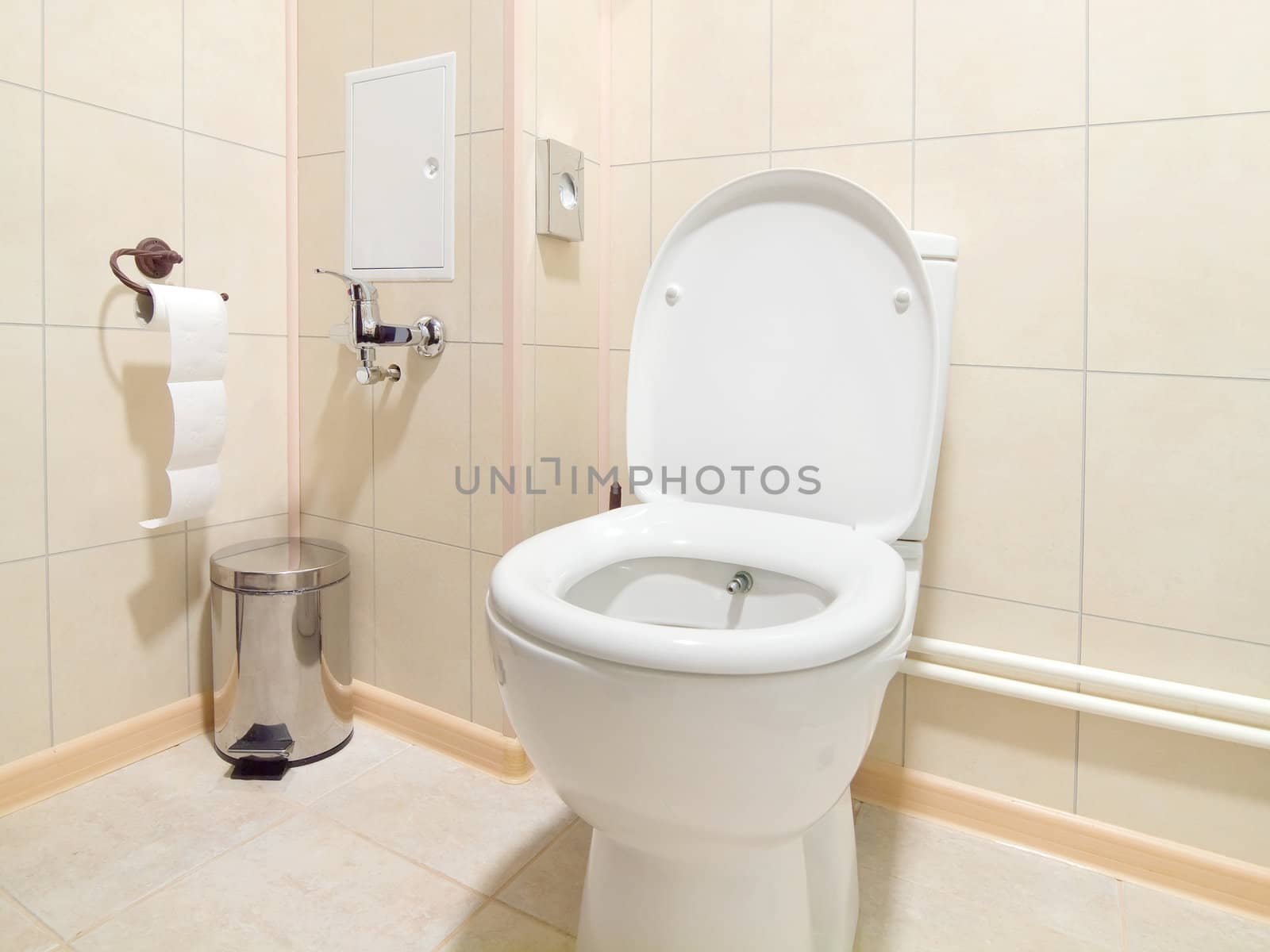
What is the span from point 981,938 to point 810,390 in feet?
2.21

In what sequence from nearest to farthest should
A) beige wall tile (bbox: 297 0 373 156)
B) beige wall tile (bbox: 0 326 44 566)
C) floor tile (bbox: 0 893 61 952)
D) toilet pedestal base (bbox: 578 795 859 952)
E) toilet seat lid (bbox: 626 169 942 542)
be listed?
toilet pedestal base (bbox: 578 795 859 952)
floor tile (bbox: 0 893 61 952)
toilet seat lid (bbox: 626 169 942 542)
beige wall tile (bbox: 0 326 44 566)
beige wall tile (bbox: 297 0 373 156)

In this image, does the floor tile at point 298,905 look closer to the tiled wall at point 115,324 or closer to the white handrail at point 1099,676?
the tiled wall at point 115,324

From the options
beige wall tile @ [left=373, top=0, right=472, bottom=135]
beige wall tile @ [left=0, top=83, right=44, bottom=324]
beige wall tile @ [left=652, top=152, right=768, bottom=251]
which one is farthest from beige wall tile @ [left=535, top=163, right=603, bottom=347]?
beige wall tile @ [left=0, top=83, right=44, bottom=324]

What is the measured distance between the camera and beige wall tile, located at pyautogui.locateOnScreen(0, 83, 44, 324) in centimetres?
103

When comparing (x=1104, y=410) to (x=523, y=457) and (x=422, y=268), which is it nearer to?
(x=523, y=457)

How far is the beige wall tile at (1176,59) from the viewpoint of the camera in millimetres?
903

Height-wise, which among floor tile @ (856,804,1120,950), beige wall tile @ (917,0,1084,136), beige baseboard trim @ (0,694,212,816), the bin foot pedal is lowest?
floor tile @ (856,804,1120,950)

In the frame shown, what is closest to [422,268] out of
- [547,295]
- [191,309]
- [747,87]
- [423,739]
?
[547,295]

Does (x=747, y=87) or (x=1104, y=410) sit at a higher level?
(x=747, y=87)

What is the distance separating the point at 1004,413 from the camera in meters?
1.07

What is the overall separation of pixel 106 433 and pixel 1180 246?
4.82 ft

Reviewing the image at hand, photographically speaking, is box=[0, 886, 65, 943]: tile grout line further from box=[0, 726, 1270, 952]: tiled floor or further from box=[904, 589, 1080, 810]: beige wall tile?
box=[904, 589, 1080, 810]: beige wall tile

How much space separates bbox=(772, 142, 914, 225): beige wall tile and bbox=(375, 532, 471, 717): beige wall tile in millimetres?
809

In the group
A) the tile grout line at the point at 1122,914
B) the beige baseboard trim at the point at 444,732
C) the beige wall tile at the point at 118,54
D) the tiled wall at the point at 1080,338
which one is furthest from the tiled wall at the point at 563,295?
the tile grout line at the point at 1122,914
